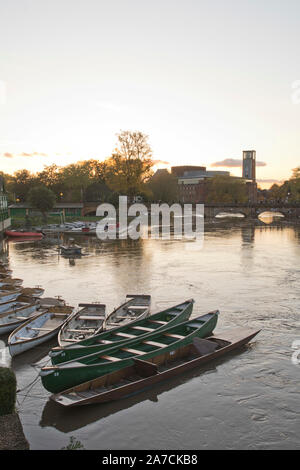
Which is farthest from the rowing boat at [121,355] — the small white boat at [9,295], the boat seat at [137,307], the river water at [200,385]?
the small white boat at [9,295]

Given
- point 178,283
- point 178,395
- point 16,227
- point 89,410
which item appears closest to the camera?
point 89,410

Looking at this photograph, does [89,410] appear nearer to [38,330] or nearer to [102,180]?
[38,330]

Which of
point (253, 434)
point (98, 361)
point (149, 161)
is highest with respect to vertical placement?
point (149, 161)

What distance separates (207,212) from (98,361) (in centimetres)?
13805

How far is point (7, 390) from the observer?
13.0m

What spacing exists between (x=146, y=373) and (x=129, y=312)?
8.19 metres

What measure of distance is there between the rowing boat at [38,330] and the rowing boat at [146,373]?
5.25m

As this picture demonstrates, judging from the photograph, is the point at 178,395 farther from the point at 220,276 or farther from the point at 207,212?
the point at 207,212

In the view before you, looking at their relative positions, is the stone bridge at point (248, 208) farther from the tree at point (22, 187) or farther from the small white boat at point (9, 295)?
the small white boat at point (9, 295)

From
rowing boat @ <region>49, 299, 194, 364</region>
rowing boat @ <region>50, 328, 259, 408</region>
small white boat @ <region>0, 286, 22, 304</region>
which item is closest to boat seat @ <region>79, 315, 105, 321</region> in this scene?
rowing boat @ <region>49, 299, 194, 364</region>

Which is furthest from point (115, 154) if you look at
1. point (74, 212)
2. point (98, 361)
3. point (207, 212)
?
point (98, 361)

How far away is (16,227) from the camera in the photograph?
8744 cm

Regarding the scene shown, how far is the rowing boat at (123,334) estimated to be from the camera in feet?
55.7

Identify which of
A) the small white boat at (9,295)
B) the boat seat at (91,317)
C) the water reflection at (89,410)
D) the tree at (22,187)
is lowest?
the water reflection at (89,410)
